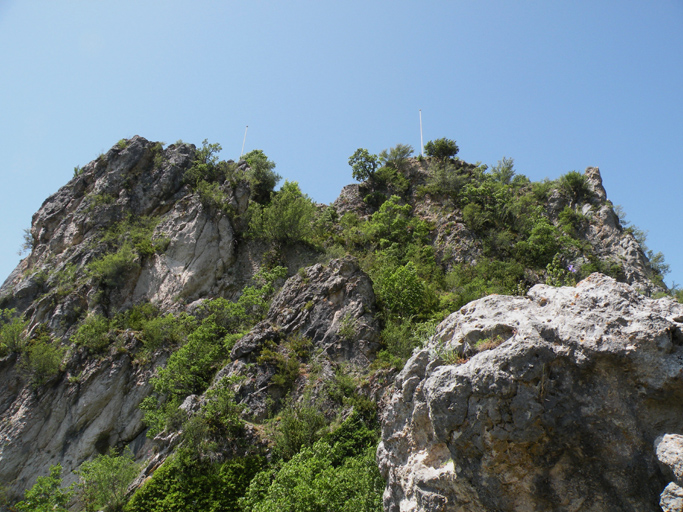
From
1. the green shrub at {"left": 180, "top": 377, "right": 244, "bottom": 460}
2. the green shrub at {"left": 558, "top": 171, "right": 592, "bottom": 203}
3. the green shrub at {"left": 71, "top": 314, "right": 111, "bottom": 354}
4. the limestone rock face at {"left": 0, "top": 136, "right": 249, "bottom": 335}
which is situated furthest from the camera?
the green shrub at {"left": 558, "top": 171, "right": 592, "bottom": 203}

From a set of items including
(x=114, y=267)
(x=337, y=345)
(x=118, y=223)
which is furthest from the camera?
(x=118, y=223)

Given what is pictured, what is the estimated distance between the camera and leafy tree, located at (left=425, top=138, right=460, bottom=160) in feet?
127

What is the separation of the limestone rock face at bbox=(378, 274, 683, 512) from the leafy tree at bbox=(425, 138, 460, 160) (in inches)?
1235

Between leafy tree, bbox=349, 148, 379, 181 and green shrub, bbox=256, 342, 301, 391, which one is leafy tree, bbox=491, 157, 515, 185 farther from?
green shrub, bbox=256, 342, 301, 391

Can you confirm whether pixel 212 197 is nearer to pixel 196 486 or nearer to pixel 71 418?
pixel 71 418

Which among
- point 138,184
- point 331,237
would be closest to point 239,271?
point 331,237

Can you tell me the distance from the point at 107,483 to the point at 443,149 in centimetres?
3374

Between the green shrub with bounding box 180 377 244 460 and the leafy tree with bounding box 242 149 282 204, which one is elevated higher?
the leafy tree with bounding box 242 149 282 204

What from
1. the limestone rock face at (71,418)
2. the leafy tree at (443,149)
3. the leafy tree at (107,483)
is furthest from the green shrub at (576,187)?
the leafy tree at (107,483)

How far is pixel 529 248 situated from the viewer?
2788 cm

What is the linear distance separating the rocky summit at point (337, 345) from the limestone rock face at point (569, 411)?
34 mm

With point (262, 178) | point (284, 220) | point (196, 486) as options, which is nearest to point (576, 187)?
point (284, 220)

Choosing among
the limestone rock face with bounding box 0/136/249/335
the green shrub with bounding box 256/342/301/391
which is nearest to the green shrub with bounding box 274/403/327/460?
the green shrub with bounding box 256/342/301/391

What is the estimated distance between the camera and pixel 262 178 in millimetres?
33812
